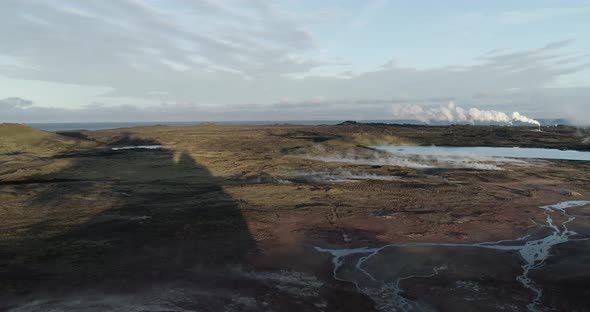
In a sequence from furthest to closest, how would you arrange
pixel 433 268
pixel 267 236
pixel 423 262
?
pixel 267 236, pixel 423 262, pixel 433 268

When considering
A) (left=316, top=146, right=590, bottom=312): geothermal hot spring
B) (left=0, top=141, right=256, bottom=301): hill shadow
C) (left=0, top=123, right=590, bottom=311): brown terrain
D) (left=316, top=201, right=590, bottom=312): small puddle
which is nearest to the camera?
(left=316, top=201, right=590, bottom=312): small puddle

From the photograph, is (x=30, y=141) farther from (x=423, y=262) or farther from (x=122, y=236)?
(x=423, y=262)

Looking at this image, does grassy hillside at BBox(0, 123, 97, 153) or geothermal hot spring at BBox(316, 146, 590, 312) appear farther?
grassy hillside at BBox(0, 123, 97, 153)

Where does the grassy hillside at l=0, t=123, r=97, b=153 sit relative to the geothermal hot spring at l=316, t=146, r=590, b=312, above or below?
above

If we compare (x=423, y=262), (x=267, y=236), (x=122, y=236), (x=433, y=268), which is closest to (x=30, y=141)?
(x=122, y=236)

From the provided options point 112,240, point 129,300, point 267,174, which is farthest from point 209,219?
point 267,174

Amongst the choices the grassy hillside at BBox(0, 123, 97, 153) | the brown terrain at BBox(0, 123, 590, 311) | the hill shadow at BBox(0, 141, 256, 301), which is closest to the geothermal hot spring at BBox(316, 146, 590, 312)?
the brown terrain at BBox(0, 123, 590, 311)

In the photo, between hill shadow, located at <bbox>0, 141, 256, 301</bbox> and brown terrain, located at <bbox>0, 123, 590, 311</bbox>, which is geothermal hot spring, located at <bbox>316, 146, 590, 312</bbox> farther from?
hill shadow, located at <bbox>0, 141, 256, 301</bbox>
